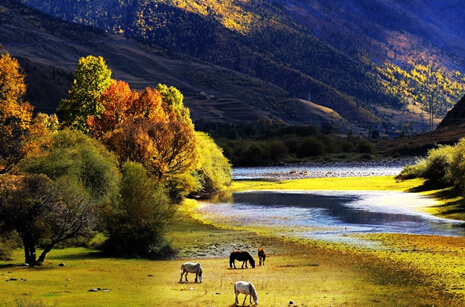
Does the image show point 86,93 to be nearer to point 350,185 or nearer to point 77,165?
point 77,165

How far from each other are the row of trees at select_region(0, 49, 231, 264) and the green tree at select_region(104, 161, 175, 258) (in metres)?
0.06

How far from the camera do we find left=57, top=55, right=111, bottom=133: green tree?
3182 inches

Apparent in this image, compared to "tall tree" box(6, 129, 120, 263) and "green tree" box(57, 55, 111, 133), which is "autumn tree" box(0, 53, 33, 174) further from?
"green tree" box(57, 55, 111, 133)

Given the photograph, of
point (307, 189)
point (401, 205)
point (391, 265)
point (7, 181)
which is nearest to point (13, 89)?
point (7, 181)

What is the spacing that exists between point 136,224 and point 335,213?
26622 millimetres

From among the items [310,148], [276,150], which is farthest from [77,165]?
[310,148]

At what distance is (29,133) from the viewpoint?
35562 millimetres

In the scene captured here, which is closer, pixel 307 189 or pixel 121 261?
pixel 121 261

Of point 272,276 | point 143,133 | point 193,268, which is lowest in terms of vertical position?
point 272,276

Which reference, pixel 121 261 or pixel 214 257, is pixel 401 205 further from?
pixel 121 261

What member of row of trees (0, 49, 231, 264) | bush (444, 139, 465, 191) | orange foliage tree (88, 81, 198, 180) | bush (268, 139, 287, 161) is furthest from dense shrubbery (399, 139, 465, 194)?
bush (268, 139, 287, 161)

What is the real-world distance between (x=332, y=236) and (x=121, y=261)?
621 inches

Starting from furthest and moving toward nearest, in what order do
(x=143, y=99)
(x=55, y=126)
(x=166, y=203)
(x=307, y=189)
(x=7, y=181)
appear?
(x=307, y=189) → (x=55, y=126) → (x=143, y=99) → (x=166, y=203) → (x=7, y=181)

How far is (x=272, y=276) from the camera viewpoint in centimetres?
2923
